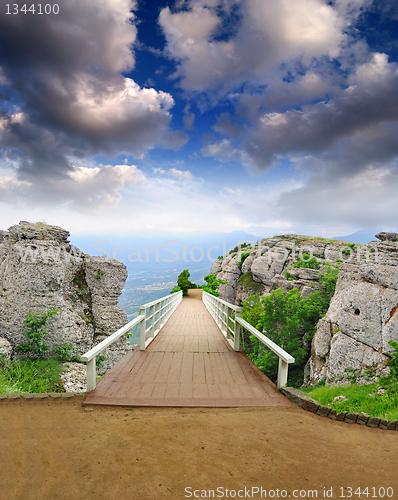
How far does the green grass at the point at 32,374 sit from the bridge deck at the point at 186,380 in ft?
13.9

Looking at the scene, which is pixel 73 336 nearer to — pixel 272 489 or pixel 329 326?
pixel 272 489

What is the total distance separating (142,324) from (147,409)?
285 centimetres

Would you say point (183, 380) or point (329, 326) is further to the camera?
point (329, 326)

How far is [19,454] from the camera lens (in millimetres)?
2484

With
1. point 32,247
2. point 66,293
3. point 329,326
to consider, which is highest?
point 32,247

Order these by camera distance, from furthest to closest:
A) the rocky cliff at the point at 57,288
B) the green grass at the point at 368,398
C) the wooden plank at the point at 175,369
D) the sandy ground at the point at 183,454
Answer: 1. the rocky cliff at the point at 57,288
2. the green grass at the point at 368,398
3. the wooden plank at the point at 175,369
4. the sandy ground at the point at 183,454

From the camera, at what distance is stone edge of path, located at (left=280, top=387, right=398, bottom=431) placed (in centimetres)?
Answer: 330

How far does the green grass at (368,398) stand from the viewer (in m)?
5.87

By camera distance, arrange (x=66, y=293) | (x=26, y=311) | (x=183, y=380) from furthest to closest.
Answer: (x=66, y=293) → (x=26, y=311) → (x=183, y=380)

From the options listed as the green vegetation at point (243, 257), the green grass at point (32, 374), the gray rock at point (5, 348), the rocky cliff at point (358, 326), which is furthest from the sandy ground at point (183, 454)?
the green vegetation at point (243, 257)

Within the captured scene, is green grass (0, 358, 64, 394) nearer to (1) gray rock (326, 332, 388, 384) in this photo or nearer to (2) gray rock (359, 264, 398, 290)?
(1) gray rock (326, 332, 388, 384)

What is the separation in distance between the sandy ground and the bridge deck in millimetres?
264

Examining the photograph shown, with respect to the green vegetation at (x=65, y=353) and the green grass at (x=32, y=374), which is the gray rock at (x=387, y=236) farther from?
the green grass at (x=32, y=374)

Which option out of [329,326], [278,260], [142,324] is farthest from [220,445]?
[278,260]
